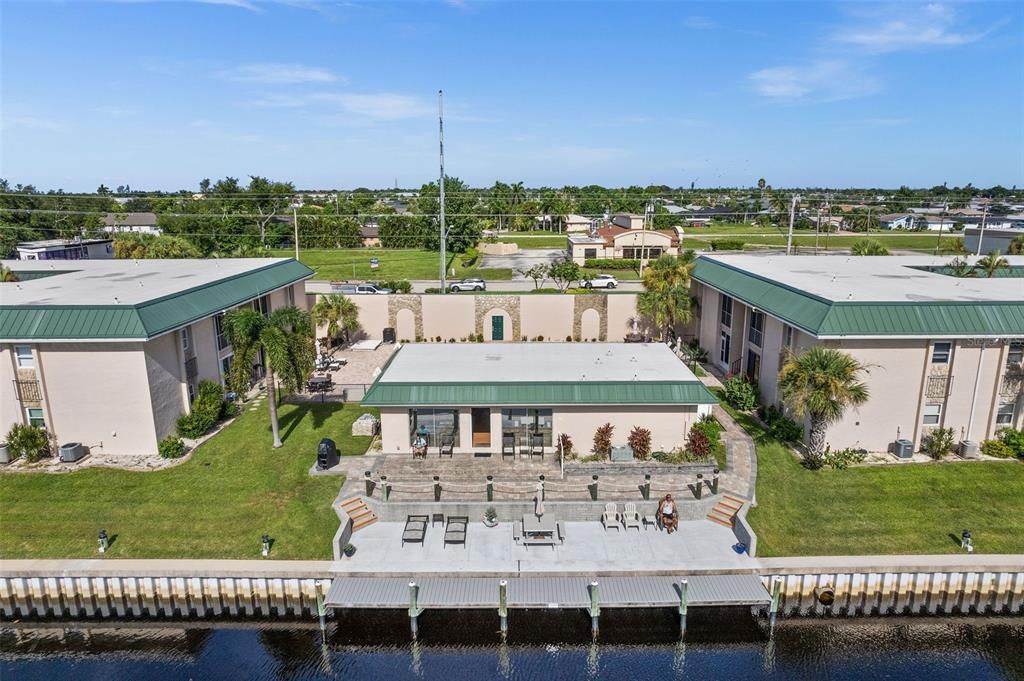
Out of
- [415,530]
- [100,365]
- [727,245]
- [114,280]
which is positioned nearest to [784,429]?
[415,530]

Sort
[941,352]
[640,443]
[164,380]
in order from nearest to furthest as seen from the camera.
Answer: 1. [640,443]
2. [941,352]
3. [164,380]

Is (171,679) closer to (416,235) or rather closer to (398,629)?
(398,629)

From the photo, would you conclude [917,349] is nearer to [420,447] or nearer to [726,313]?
[726,313]

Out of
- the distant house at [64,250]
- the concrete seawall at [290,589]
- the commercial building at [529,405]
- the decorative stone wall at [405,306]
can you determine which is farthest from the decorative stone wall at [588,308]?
the distant house at [64,250]

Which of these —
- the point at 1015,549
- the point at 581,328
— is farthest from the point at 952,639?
the point at 581,328

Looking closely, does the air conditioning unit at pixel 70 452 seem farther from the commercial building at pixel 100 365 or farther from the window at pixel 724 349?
the window at pixel 724 349
